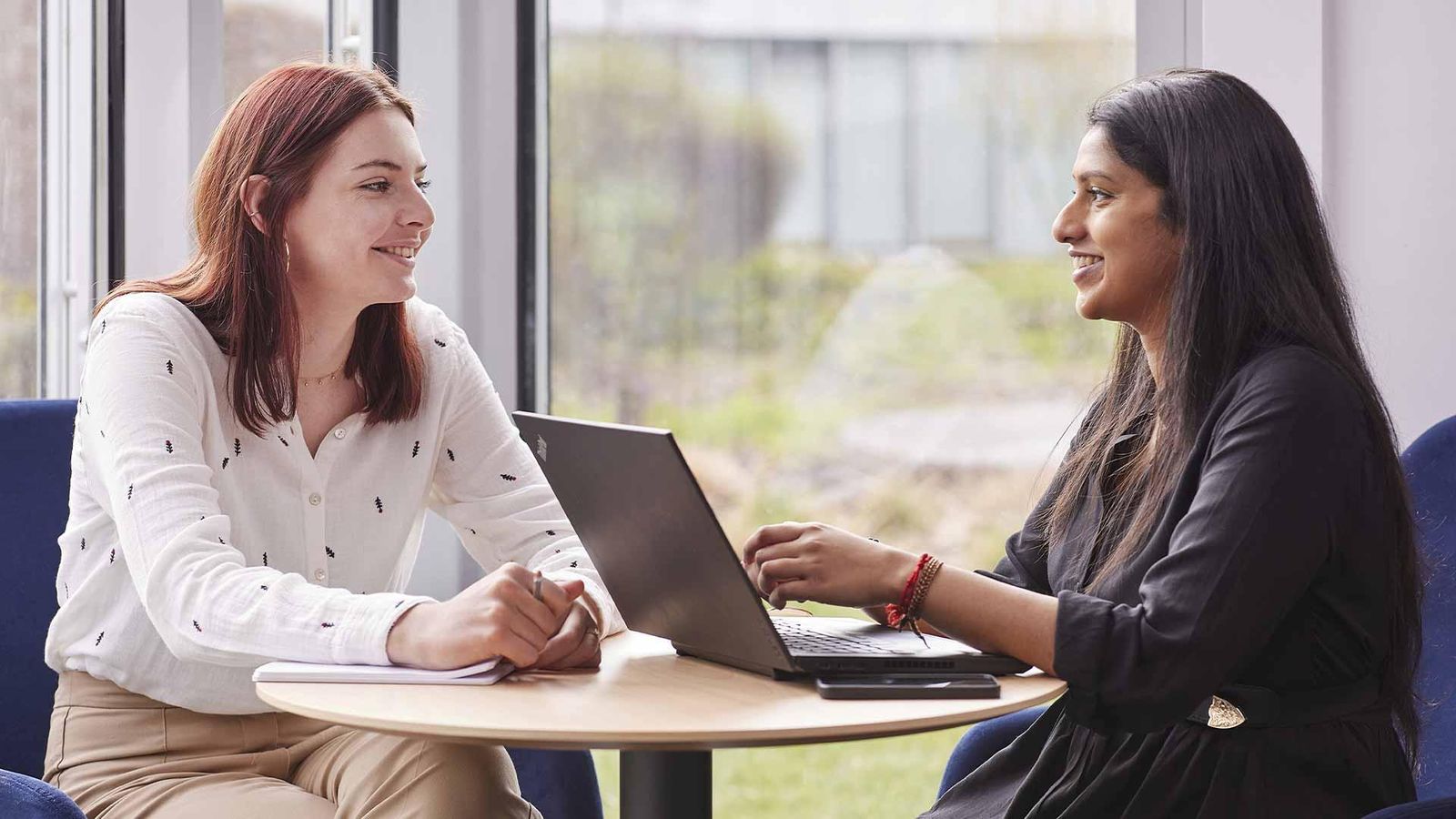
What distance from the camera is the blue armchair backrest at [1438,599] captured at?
5.99 ft

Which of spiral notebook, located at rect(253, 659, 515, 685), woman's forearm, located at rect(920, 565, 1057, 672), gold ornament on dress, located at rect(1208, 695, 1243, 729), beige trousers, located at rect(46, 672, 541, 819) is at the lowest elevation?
beige trousers, located at rect(46, 672, 541, 819)

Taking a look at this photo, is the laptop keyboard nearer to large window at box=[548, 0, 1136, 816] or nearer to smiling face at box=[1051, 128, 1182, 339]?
smiling face at box=[1051, 128, 1182, 339]

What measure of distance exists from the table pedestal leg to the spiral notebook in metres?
0.17

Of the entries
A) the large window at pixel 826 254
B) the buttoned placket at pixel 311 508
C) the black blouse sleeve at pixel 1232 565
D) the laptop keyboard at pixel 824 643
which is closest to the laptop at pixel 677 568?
the laptop keyboard at pixel 824 643

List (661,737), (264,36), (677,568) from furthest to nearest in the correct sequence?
(264,36) < (677,568) < (661,737)

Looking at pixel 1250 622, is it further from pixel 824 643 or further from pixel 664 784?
pixel 664 784

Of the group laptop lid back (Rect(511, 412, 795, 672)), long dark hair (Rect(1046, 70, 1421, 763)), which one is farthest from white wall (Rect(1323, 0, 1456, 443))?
laptop lid back (Rect(511, 412, 795, 672))

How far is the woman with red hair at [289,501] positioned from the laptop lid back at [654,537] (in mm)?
80

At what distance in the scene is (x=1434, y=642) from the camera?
6.12 ft

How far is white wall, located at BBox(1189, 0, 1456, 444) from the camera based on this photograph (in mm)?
2135

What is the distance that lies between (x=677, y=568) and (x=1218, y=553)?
0.53 meters

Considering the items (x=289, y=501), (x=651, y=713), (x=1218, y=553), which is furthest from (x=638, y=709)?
(x=289, y=501)

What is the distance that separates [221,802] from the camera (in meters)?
1.57

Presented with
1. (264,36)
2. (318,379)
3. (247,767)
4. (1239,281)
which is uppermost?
(264,36)
